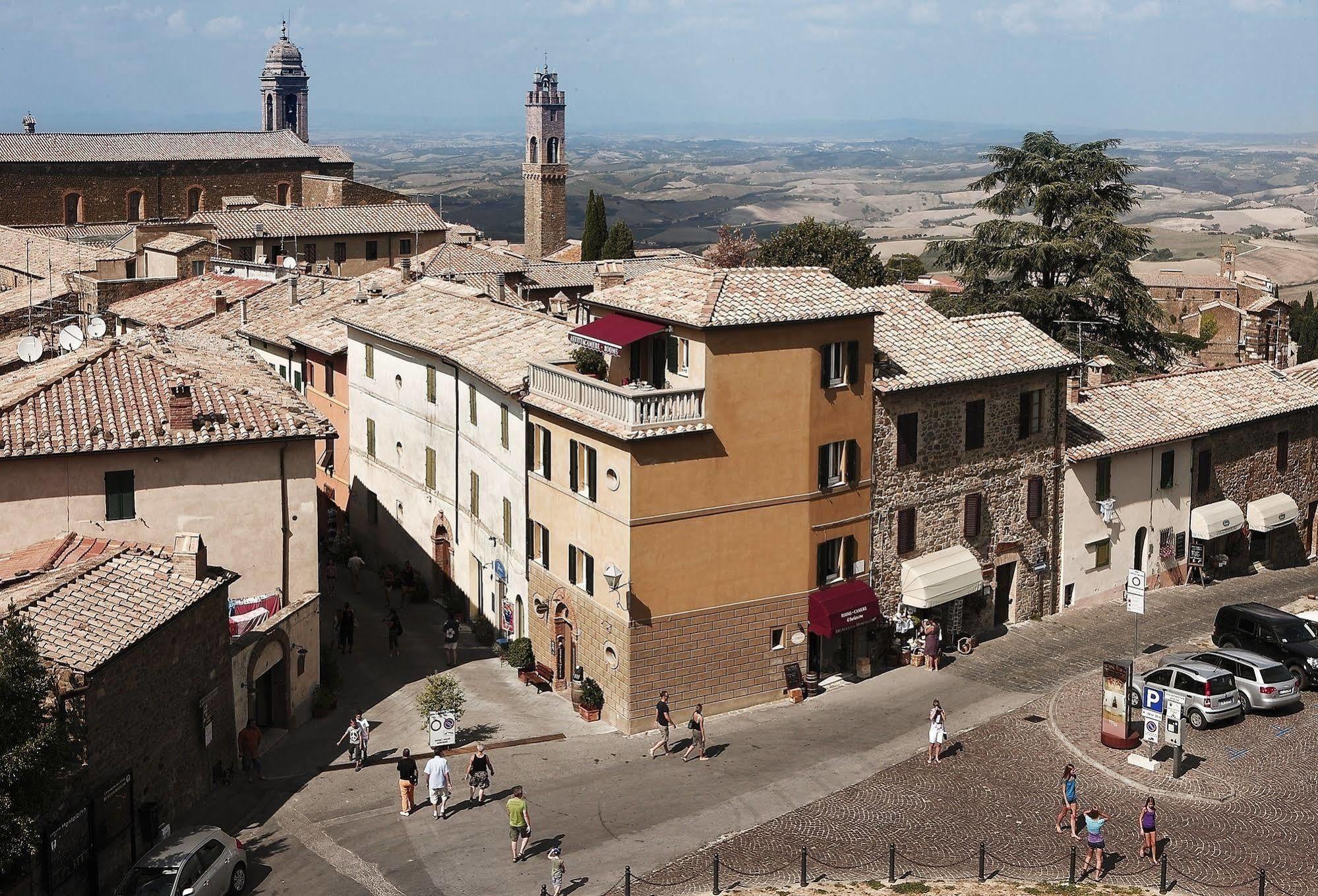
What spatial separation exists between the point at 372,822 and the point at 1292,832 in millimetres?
17262


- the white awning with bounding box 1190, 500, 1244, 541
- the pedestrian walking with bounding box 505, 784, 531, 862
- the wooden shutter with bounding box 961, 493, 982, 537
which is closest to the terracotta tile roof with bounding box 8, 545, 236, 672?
the pedestrian walking with bounding box 505, 784, 531, 862

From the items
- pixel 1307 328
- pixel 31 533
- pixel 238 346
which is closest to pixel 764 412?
pixel 31 533

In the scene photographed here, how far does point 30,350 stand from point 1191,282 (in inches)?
3726

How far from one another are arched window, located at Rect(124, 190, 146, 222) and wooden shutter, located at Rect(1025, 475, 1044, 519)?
95000mm

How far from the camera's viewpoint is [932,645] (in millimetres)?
38875

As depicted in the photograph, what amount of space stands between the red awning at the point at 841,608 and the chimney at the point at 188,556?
14.4 meters

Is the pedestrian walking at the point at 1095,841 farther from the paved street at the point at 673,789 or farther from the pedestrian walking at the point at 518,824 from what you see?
the pedestrian walking at the point at 518,824

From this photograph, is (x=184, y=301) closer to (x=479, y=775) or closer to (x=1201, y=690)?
(x=479, y=775)

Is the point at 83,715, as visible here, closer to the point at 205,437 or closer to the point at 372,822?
the point at 372,822

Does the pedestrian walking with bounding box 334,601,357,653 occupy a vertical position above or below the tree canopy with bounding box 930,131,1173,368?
below

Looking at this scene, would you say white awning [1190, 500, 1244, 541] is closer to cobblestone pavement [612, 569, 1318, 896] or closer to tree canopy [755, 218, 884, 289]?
cobblestone pavement [612, 569, 1318, 896]

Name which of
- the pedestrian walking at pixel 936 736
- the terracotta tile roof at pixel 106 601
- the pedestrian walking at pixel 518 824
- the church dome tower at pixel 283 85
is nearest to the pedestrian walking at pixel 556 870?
the pedestrian walking at pixel 518 824

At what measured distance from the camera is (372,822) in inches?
1179

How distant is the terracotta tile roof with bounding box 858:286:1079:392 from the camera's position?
39125 mm
